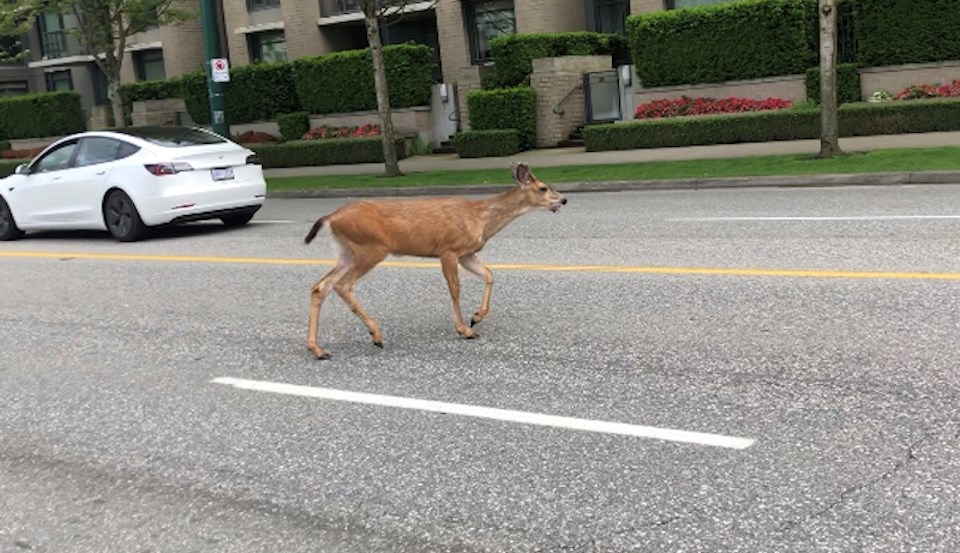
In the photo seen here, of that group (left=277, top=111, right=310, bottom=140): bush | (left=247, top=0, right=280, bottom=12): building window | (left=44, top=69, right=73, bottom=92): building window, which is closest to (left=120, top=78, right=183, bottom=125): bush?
(left=247, top=0, right=280, bottom=12): building window

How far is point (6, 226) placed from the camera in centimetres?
1511

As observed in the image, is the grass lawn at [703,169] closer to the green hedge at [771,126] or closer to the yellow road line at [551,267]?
the green hedge at [771,126]

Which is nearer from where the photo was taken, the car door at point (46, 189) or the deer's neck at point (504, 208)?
the deer's neck at point (504, 208)

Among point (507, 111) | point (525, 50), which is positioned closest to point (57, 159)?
point (507, 111)

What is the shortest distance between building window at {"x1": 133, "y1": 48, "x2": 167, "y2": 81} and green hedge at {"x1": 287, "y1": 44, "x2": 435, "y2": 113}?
462 inches

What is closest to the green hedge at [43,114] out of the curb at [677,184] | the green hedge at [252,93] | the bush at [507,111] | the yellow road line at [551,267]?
the green hedge at [252,93]

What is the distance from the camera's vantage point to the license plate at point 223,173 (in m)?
13.6

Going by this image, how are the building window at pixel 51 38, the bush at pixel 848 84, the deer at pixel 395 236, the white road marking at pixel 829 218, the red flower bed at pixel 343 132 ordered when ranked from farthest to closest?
the building window at pixel 51 38, the red flower bed at pixel 343 132, the bush at pixel 848 84, the white road marking at pixel 829 218, the deer at pixel 395 236

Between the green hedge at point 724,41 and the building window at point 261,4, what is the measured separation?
51.7 feet

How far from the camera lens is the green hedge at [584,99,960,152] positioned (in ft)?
65.3

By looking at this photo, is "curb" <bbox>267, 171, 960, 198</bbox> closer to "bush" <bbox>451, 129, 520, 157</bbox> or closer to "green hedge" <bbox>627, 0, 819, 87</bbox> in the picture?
"bush" <bbox>451, 129, 520, 157</bbox>

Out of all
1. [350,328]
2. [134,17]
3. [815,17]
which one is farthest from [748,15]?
[350,328]

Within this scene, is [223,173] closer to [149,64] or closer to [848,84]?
[848,84]

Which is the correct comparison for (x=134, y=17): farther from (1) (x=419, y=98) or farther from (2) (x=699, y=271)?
(2) (x=699, y=271)
